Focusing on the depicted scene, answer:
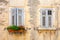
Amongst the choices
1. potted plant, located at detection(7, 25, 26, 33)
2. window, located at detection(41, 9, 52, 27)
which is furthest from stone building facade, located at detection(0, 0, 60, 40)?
potted plant, located at detection(7, 25, 26, 33)

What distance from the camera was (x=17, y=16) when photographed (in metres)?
16.4

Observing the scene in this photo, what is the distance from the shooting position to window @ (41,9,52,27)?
53.5 feet

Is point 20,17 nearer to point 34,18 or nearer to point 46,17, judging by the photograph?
point 34,18

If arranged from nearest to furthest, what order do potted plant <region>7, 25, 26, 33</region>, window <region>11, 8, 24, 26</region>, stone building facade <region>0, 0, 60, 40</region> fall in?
potted plant <region>7, 25, 26, 33</region> → stone building facade <region>0, 0, 60, 40</region> → window <region>11, 8, 24, 26</region>

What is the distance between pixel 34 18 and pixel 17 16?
2.84 ft

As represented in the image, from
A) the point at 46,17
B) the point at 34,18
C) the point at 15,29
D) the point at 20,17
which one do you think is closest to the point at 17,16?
the point at 20,17

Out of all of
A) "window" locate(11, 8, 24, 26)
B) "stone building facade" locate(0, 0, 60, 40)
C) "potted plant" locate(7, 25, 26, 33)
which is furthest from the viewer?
"window" locate(11, 8, 24, 26)

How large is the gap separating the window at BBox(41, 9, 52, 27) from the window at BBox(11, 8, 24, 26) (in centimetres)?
106

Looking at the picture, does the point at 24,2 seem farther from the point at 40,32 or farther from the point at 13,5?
the point at 40,32

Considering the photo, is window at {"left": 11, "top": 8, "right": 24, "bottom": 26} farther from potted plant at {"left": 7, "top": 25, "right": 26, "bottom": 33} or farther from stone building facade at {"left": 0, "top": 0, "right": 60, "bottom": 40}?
potted plant at {"left": 7, "top": 25, "right": 26, "bottom": 33}

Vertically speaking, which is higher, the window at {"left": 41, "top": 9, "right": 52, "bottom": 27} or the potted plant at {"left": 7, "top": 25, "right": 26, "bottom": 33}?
the window at {"left": 41, "top": 9, "right": 52, "bottom": 27}

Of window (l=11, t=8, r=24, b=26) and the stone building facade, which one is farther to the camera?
window (l=11, t=8, r=24, b=26)

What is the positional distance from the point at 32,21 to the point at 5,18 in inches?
54.3

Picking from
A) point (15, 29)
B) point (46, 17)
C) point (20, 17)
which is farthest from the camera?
point (20, 17)
